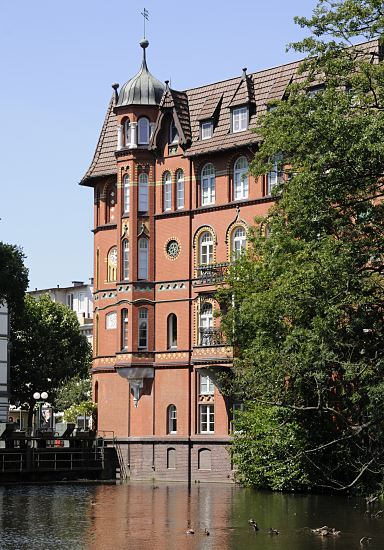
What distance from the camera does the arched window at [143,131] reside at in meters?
71.4

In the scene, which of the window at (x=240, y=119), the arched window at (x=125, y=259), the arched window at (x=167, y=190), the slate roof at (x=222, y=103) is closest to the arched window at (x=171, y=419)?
the arched window at (x=125, y=259)

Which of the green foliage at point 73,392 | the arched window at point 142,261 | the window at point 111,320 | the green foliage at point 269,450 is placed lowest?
the green foliage at point 269,450

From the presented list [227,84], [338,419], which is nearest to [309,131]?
[338,419]

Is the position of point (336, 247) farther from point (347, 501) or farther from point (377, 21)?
point (347, 501)

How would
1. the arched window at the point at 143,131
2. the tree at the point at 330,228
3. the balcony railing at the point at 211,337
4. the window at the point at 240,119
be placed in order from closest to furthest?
the tree at the point at 330,228 < the balcony railing at the point at 211,337 < the window at the point at 240,119 < the arched window at the point at 143,131

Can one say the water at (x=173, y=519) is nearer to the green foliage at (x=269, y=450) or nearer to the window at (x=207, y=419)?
the green foliage at (x=269, y=450)

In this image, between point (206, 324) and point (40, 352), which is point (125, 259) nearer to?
point (206, 324)

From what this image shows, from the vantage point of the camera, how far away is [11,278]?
74.1m

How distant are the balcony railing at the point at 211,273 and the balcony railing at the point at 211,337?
2.62 m

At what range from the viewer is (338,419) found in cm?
5503

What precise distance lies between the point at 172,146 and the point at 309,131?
2884cm

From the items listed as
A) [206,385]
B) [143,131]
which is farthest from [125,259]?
[206,385]

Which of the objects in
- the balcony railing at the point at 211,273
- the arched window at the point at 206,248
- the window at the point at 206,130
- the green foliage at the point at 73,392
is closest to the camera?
the balcony railing at the point at 211,273

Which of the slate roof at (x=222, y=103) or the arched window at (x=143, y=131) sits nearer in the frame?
the slate roof at (x=222, y=103)
